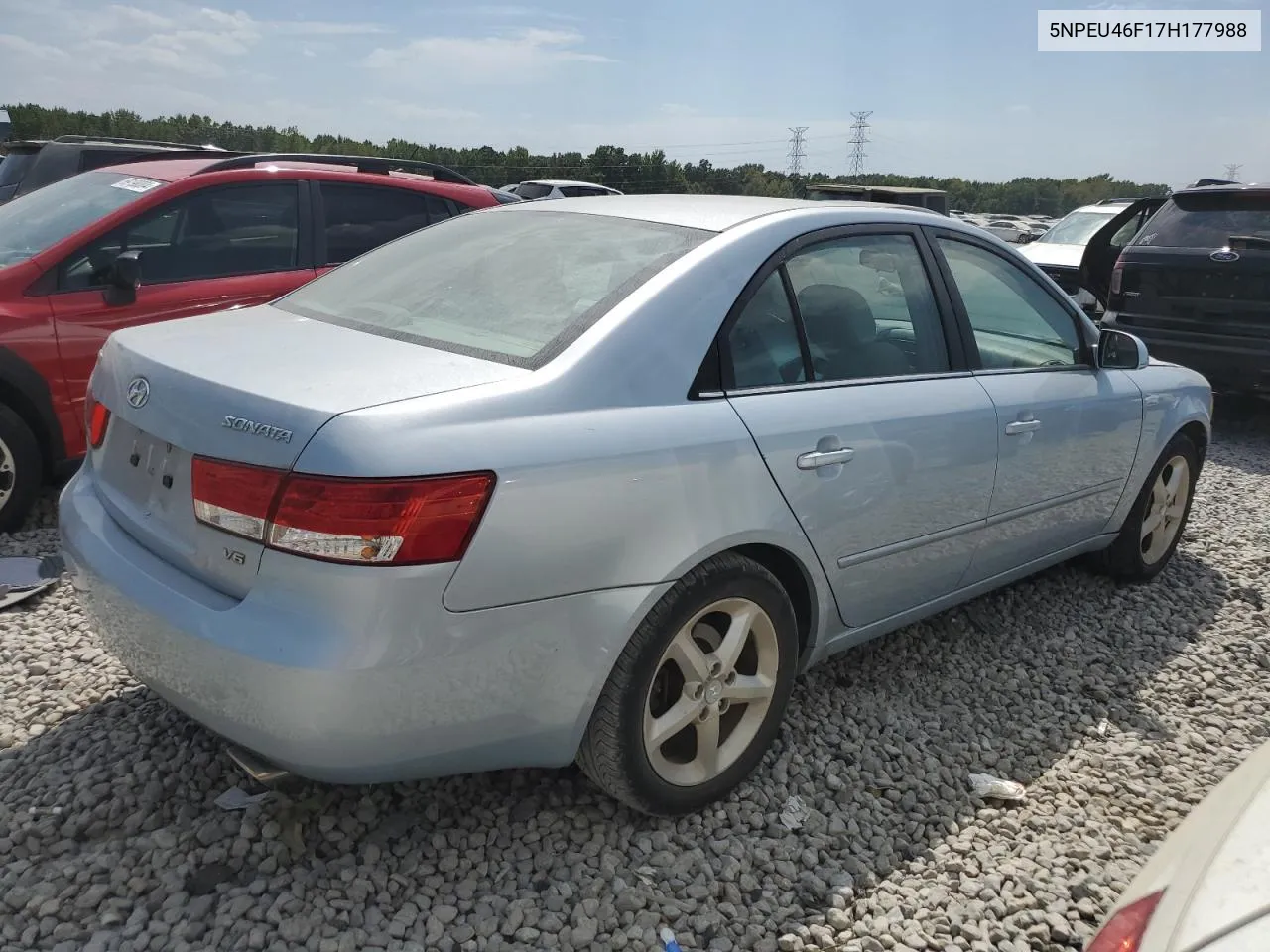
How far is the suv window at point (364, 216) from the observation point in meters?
5.60

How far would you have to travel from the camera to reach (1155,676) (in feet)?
12.2

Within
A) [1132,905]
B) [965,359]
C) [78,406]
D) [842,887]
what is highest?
[965,359]

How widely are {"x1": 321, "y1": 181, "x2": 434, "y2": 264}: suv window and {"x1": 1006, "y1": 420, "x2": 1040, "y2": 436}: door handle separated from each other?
12.5 feet

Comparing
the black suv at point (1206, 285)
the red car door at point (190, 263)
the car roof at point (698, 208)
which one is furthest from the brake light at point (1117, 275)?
the red car door at point (190, 263)

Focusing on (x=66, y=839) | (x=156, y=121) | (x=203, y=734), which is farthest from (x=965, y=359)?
(x=156, y=121)

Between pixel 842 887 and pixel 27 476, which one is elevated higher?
pixel 27 476

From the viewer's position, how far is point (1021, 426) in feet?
11.0

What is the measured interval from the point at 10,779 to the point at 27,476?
6.85ft

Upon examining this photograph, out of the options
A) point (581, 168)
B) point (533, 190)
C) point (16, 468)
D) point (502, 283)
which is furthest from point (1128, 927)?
point (581, 168)

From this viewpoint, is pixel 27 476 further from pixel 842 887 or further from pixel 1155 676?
pixel 1155 676

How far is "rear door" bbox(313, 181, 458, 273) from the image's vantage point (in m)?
5.55

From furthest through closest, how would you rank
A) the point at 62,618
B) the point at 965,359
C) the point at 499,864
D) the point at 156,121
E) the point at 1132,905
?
1. the point at 156,121
2. the point at 62,618
3. the point at 965,359
4. the point at 499,864
5. the point at 1132,905

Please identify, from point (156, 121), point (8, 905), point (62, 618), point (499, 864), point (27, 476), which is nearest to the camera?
point (8, 905)

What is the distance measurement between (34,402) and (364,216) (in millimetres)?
2100
